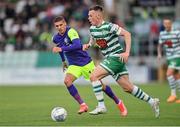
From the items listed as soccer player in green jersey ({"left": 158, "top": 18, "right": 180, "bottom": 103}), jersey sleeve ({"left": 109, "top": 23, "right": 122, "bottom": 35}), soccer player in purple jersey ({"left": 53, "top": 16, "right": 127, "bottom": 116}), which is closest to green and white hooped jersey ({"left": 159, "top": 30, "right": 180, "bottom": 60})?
soccer player in green jersey ({"left": 158, "top": 18, "right": 180, "bottom": 103})

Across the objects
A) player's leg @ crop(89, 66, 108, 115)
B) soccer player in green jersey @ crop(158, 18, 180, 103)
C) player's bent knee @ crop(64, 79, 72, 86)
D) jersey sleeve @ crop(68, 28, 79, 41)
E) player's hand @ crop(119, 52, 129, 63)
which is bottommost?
soccer player in green jersey @ crop(158, 18, 180, 103)

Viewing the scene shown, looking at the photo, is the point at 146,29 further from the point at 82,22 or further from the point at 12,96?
the point at 12,96

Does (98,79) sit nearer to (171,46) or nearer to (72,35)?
A: (72,35)

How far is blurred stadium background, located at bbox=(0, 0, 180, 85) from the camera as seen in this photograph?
105 ft

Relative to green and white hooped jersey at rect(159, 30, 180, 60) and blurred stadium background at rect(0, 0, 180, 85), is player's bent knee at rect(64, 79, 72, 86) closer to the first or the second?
green and white hooped jersey at rect(159, 30, 180, 60)

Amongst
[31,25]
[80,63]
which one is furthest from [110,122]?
[31,25]

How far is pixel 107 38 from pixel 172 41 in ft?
20.6

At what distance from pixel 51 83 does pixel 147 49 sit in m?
4.90

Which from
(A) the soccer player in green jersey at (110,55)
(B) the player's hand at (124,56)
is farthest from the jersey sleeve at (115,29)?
(B) the player's hand at (124,56)

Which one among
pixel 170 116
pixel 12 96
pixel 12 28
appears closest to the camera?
pixel 170 116

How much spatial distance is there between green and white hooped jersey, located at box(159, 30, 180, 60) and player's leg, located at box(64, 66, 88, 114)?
5.10 meters

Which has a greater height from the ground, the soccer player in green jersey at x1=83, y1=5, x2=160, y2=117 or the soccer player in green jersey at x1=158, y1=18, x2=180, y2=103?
the soccer player in green jersey at x1=83, y1=5, x2=160, y2=117

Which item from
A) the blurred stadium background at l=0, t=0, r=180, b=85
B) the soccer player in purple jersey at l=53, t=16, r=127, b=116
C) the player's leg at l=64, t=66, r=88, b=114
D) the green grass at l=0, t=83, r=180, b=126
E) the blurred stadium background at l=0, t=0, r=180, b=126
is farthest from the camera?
the blurred stadium background at l=0, t=0, r=180, b=85

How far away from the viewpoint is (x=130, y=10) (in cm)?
3488
